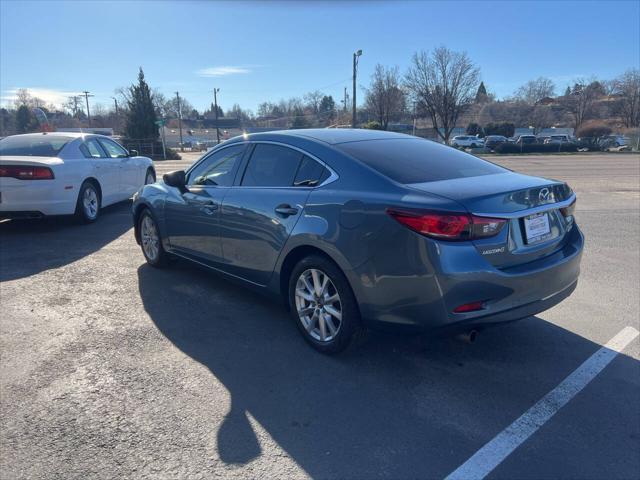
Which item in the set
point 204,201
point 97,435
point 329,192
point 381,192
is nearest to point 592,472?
point 381,192

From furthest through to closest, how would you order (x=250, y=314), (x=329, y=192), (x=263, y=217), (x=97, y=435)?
(x=250, y=314) < (x=263, y=217) < (x=329, y=192) < (x=97, y=435)

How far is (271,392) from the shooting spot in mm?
3174

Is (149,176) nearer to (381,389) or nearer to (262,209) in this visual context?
(262,209)

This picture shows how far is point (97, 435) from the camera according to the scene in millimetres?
2732

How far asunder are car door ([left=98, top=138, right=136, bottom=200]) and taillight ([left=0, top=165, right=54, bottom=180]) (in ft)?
6.77

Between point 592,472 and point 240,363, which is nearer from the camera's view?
point 592,472

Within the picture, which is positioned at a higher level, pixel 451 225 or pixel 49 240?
pixel 451 225

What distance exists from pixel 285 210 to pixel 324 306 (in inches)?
32.1

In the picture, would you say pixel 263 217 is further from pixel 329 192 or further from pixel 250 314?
pixel 250 314

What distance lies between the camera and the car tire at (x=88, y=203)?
7871 mm

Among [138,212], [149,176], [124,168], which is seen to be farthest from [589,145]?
[138,212]

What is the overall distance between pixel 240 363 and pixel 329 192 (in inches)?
56.1

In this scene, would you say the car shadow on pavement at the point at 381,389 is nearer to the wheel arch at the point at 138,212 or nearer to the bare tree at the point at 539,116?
the wheel arch at the point at 138,212

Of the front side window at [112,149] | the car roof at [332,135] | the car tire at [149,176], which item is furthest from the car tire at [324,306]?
the car tire at [149,176]
